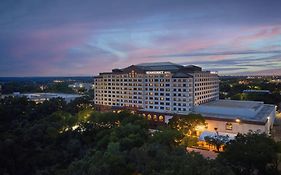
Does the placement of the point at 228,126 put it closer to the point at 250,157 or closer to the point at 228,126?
the point at 228,126

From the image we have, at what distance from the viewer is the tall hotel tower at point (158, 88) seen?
191 feet

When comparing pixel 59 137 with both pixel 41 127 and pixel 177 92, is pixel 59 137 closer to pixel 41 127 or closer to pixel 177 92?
pixel 41 127

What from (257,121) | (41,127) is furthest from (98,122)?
(257,121)

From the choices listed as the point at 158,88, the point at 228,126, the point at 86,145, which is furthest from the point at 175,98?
the point at 86,145

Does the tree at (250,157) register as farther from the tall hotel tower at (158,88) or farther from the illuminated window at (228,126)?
the tall hotel tower at (158,88)

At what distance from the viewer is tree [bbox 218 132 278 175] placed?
83.3ft

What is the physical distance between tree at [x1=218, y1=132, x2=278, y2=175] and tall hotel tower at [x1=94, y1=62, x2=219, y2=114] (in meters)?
30.0

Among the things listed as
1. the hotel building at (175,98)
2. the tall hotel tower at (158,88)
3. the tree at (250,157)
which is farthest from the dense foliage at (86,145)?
the tall hotel tower at (158,88)

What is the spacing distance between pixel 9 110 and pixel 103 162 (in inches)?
1638

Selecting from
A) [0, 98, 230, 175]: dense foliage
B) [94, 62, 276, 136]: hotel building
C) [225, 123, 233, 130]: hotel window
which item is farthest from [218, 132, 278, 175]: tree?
[225, 123, 233, 130]: hotel window

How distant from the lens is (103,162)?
976 inches

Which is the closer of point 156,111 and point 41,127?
point 41,127

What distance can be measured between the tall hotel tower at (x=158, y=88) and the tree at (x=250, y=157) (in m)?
30.0

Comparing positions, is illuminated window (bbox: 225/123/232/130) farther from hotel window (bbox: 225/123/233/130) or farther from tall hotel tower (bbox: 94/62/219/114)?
tall hotel tower (bbox: 94/62/219/114)
